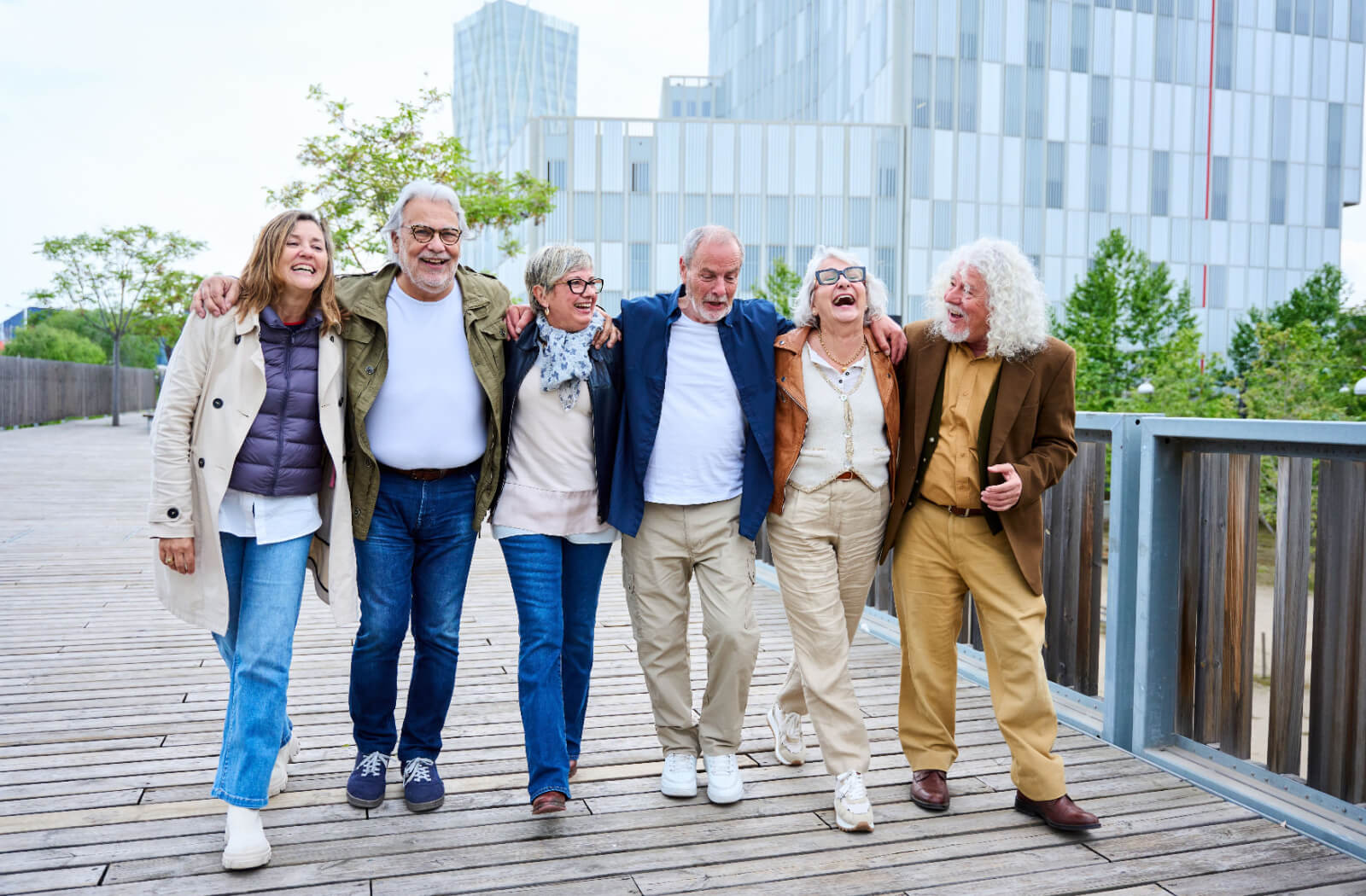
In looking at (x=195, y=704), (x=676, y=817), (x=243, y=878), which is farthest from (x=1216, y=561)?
(x=195, y=704)

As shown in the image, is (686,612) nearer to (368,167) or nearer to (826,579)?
(826,579)

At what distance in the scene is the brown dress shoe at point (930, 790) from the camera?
3379mm

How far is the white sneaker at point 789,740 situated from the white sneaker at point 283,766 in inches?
66.2

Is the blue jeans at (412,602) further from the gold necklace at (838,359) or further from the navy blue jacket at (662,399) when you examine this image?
the gold necklace at (838,359)

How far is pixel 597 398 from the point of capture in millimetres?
3318

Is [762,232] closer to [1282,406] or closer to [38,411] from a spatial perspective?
[1282,406]

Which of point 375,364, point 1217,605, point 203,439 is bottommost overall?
point 1217,605

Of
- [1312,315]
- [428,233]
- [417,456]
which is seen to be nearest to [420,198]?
[428,233]

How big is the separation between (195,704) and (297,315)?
2.17 m

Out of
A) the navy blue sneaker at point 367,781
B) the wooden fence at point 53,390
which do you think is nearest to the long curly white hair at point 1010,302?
the navy blue sneaker at point 367,781

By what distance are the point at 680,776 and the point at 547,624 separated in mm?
689

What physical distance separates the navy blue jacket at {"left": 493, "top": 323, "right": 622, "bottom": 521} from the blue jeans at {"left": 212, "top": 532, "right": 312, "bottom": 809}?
0.68m

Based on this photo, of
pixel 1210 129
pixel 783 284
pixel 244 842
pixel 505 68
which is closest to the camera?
pixel 244 842

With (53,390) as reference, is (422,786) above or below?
below
